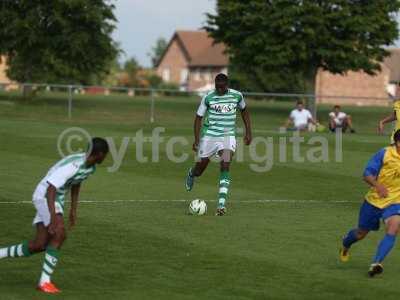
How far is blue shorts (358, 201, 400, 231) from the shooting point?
10453 mm

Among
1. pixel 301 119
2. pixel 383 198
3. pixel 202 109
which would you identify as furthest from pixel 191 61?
pixel 383 198

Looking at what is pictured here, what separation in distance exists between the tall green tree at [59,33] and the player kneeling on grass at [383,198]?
1671 inches

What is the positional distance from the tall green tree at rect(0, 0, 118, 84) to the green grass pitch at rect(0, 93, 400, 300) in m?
28.5

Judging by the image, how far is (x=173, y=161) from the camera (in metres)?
24.3

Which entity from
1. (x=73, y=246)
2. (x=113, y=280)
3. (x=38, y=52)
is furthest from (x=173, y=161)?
(x=38, y=52)

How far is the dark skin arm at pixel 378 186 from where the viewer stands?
10.4 metres

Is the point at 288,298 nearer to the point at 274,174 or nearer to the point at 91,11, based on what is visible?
the point at 274,174

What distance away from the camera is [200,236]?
12.9 meters

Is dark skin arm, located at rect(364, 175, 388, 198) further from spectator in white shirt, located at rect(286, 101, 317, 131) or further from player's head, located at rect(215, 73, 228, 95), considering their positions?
spectator in white shirt, located at rect(286, 101, 317, 131)

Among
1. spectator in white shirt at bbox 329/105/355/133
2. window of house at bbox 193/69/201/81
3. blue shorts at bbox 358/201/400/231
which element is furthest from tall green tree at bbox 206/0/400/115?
window of house at bbox 193/69/201/81

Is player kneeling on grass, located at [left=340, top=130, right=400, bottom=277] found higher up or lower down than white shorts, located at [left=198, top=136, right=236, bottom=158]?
lower down

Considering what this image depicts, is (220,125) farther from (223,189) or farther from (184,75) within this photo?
(184,75)

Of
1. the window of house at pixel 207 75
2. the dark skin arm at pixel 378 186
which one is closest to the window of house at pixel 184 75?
the window of house at pixel 207 75

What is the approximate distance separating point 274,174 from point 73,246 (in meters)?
10.5
